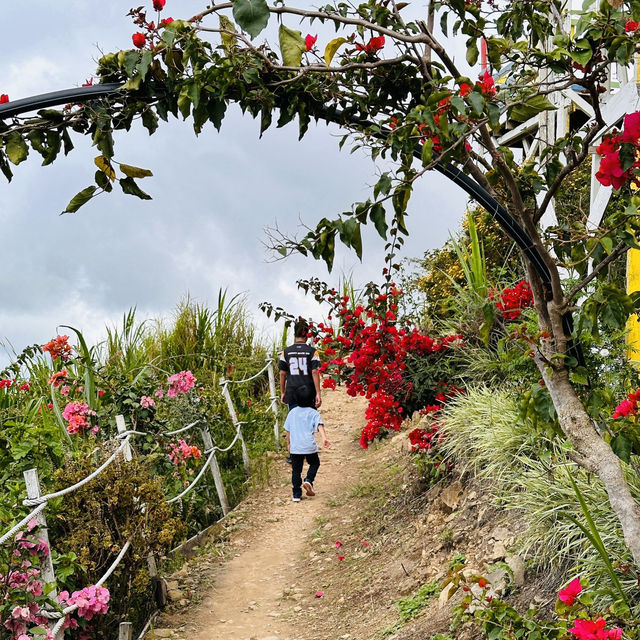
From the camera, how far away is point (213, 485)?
7.84 metres

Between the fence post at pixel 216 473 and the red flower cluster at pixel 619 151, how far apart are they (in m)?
5.12

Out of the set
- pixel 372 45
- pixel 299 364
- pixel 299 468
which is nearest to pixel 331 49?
pixel 372 45

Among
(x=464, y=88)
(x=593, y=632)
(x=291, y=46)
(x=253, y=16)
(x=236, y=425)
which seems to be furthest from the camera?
(x=236, y=425)

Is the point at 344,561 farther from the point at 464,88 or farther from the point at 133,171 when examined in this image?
the point at 464,88

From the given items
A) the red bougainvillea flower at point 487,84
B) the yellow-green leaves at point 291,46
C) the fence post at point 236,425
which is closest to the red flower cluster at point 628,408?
the red bougainvillea flower at point 487,84

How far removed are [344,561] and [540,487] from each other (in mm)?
2494

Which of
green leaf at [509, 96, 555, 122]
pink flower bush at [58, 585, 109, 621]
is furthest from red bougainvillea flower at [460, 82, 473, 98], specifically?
pink flower bush at [58, 585, 109, 621]

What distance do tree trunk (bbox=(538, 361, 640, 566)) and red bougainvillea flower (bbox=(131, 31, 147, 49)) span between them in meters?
2.10

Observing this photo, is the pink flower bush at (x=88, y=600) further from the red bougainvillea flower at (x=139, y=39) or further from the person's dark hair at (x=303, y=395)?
the person's dark hair at (x=303, y=395)

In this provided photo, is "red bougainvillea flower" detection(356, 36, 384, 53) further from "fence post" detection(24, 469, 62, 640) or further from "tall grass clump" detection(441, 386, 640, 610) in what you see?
"fence post" detection(24, 469, 62, 640)

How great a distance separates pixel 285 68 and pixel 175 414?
194 inches

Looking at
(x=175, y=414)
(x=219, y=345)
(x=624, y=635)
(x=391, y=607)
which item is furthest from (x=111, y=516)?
(x=219, y=345)

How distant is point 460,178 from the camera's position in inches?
121

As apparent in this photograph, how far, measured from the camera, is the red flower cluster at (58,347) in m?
6.09
